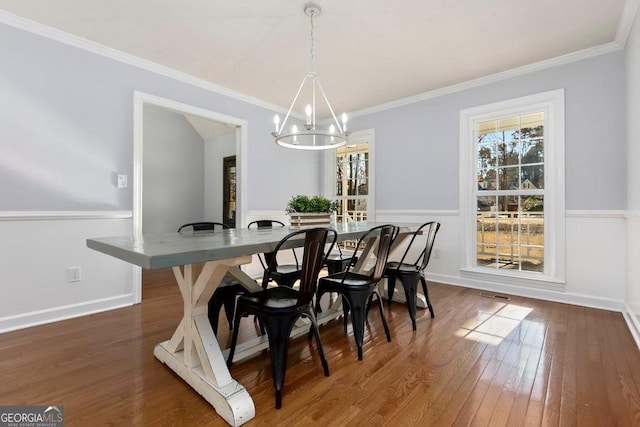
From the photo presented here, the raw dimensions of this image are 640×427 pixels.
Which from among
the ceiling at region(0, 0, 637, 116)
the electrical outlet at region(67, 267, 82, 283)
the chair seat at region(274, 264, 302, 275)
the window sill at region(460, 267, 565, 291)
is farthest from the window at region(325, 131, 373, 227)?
the electrical outlet at region(67, 267, 82, 283)

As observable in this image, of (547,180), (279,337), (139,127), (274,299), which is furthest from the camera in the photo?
(547,180)

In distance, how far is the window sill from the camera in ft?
10.7

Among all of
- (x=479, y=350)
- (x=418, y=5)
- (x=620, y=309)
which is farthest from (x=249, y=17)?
(x=620, y=309)

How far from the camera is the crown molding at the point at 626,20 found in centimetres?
231

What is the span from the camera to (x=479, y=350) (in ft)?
6.84

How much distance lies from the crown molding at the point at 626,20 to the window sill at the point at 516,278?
2.33 metres

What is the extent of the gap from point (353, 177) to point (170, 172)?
384cm

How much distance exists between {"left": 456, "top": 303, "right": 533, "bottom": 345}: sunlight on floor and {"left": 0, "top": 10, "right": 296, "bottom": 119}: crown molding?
3737mm

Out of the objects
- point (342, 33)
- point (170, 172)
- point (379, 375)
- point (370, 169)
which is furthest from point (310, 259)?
point (170, 172)

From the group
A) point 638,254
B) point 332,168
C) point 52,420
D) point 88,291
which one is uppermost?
point 332,168

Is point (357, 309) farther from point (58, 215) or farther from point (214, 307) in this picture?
point (58, 215)

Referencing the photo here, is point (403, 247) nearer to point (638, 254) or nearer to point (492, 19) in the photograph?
point (638, 254)

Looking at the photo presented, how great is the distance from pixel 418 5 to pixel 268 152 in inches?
110

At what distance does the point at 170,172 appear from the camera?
6301mm
